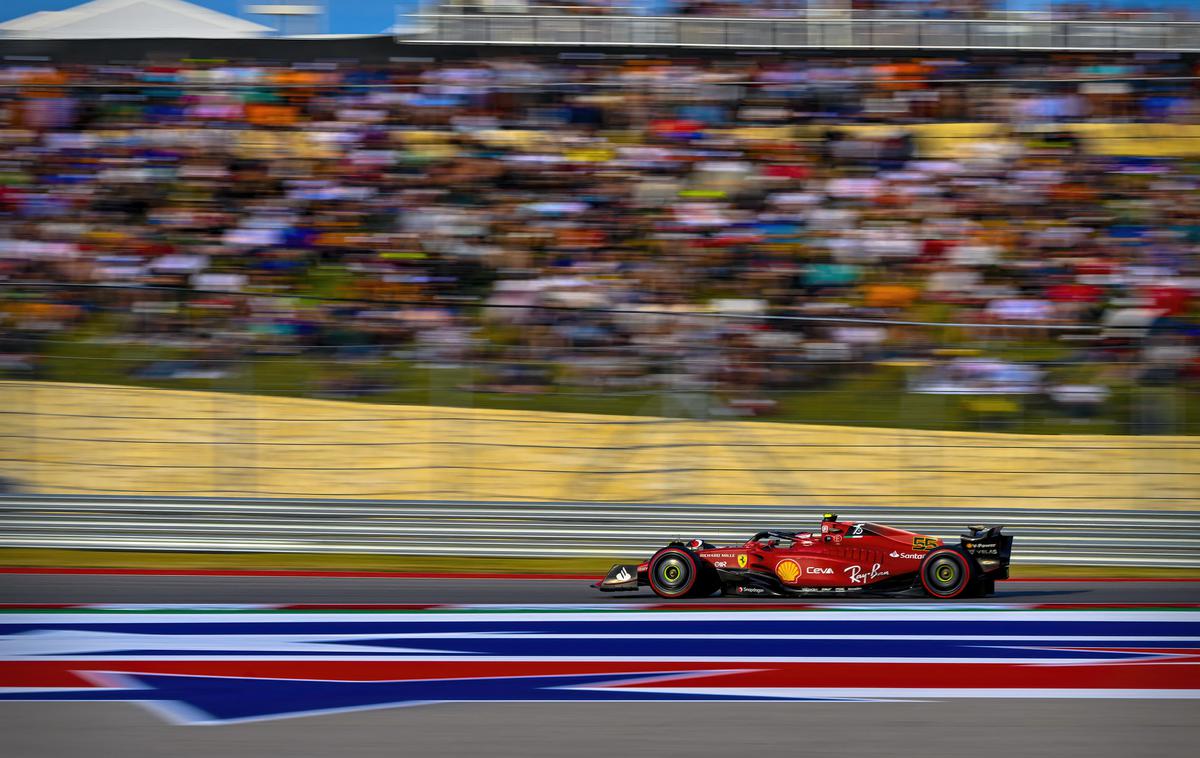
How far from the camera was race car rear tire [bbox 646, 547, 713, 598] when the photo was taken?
8.95 metres

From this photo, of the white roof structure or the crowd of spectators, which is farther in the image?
the white roof structure

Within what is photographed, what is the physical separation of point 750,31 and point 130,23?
284 inches

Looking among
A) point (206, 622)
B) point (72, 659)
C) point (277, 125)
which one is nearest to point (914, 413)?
point (206, 622)

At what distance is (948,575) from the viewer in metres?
8.75

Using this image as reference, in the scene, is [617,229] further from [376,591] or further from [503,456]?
[376,591]

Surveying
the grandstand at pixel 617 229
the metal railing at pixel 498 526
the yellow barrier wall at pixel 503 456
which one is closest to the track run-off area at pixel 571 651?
the metal railing at pixel 498 526

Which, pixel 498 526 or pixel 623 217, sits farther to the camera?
pixel 623 217

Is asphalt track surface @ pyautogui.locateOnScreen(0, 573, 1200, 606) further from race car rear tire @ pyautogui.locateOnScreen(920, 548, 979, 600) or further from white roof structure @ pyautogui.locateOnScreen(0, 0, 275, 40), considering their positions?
white roof structure @ pyautogui.locateOnScreen(0, 0, 275, 40)

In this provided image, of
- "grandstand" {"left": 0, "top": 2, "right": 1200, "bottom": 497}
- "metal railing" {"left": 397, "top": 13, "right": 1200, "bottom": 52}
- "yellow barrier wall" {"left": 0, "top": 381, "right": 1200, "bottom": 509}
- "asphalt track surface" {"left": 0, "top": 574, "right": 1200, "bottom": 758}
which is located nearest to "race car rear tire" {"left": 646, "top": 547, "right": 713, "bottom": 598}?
"yellow barrier wall" {"left": 0, "top": 381, "right": 1200, "bottom": 509}

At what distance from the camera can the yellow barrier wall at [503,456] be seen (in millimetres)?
10734

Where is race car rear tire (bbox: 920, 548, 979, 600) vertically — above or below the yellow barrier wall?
below

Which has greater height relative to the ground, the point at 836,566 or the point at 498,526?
the point at 836,566

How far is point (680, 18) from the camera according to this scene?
51.0 feet

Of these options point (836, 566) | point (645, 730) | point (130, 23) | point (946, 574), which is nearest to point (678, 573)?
point (836, 566)
